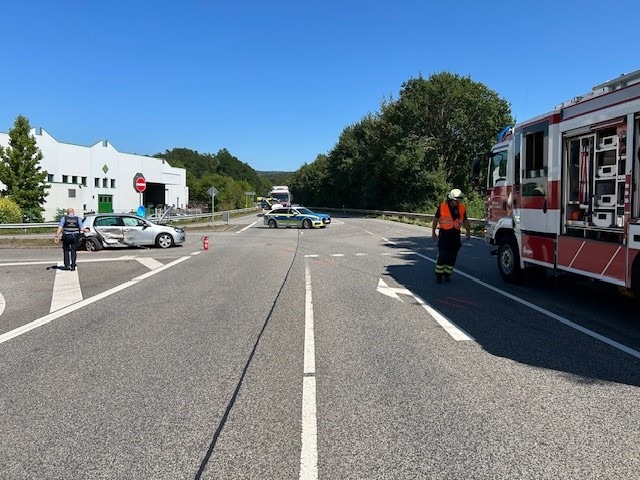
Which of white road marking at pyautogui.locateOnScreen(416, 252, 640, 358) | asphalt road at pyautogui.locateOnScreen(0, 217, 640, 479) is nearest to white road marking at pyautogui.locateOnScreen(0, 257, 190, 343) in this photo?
asphalt road at pyautogui.locateOnScreen(0, 217, 640, 479)

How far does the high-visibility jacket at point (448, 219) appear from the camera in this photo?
10672mm

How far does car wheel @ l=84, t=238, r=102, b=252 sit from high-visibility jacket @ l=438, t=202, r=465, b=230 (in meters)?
14.4

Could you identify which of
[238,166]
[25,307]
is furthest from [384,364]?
[238,166]

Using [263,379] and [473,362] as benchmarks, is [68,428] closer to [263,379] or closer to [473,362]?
[263,379]

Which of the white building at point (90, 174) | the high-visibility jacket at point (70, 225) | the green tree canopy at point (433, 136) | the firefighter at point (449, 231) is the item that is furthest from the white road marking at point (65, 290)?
the green tree canopy at point (433, 136)

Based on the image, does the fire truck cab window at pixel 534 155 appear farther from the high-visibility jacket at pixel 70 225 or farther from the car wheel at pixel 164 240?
the car wheel at pixel 164 240

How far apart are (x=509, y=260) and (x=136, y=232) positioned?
14890 millimetres

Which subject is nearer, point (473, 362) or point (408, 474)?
point (408, 474)

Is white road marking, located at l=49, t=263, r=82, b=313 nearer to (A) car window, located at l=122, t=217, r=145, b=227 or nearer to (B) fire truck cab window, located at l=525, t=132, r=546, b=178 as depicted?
(A) car window, located at l=122, t=217, r=145, b=227

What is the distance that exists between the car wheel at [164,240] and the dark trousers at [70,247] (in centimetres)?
720

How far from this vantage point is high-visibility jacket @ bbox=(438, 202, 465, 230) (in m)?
10.7

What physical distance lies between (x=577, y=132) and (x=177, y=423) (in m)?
6.82

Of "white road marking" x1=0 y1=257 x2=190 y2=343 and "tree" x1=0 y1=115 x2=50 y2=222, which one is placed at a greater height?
"tree" x1=0 y1=115 x2=50 y2=222

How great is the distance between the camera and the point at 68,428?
13.0 feet
